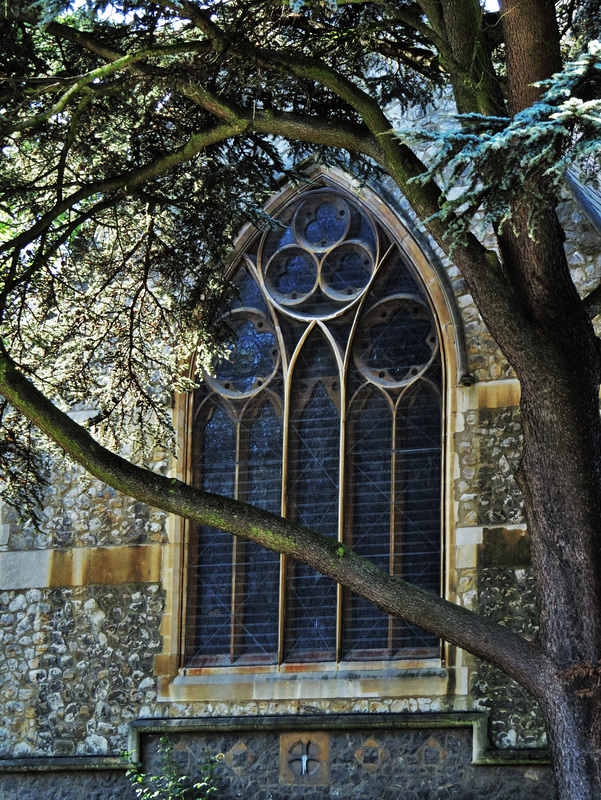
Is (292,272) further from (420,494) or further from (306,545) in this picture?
(306,545)

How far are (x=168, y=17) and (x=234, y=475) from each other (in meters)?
4.10

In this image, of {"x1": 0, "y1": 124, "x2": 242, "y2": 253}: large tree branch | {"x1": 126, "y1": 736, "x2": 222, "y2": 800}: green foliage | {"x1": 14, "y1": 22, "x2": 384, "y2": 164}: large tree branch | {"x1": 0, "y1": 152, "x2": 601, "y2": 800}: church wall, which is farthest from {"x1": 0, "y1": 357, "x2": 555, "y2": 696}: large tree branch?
{"x1": 126, "y1": 736, "x2": 222, "y2": 800}: green foliage

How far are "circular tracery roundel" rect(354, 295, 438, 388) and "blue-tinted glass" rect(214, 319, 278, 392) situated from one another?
82cm

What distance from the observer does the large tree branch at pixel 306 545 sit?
6.27 metres

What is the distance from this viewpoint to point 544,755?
28.4ft

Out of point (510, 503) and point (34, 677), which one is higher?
point (510, 503)

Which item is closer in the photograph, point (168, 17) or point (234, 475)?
point (168, 17)

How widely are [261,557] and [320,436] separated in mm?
1138

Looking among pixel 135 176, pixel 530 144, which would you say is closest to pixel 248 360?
pixel 135 176

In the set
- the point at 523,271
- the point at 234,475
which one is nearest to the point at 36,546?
the point at 234,475

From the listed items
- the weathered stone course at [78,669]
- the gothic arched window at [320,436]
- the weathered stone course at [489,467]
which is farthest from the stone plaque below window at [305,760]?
the weathered stone course at [489,467]

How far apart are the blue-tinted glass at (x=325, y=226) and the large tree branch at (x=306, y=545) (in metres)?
4.24

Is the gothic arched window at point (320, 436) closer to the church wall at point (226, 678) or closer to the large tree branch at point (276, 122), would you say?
the church wall at point (226, 678)

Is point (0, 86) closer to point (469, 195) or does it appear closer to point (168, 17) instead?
point (168, 17)
